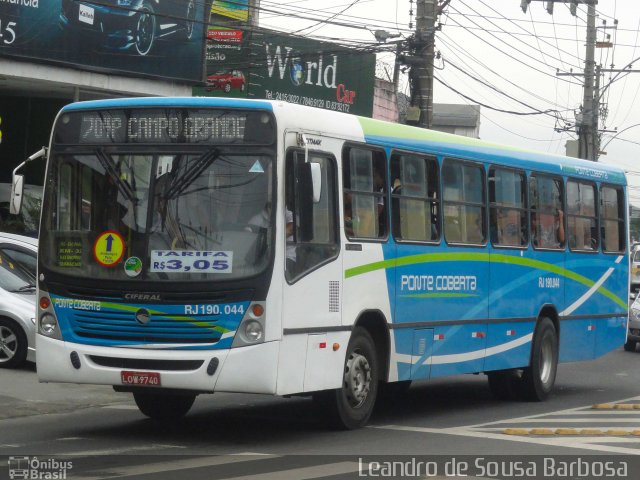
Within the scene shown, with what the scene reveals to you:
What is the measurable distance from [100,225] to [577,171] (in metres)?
8.23

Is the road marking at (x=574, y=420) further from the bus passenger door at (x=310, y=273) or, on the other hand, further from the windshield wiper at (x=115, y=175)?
the windshield wiper at (x=115, y=175)

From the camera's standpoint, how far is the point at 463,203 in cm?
1403

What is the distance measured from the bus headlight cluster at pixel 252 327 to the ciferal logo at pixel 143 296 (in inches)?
29.7

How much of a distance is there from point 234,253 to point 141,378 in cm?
132

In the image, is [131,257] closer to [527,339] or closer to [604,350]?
[527,339]

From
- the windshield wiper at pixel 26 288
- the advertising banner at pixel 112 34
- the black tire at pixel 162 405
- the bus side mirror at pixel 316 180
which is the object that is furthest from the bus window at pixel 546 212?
the advertising banner at pixel 112 34

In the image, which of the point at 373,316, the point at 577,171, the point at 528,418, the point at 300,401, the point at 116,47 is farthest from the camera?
the point at 116,47

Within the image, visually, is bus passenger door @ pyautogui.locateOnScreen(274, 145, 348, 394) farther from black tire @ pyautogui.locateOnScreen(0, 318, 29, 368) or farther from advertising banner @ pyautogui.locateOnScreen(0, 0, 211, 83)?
advertising banner @ pyautogui.locateOnScreen(0, 0, 211, 83)

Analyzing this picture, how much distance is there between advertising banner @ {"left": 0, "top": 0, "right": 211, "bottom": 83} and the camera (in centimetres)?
2430

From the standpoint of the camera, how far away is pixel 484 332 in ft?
47.2

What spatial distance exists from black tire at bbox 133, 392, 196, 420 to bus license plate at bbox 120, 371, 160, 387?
1.78 m

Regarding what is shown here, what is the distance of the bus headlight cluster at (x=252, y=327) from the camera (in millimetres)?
10500

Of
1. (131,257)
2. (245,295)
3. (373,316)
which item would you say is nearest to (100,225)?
(131,257)

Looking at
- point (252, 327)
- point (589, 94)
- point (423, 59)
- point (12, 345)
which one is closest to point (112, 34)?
point (423, 59)
